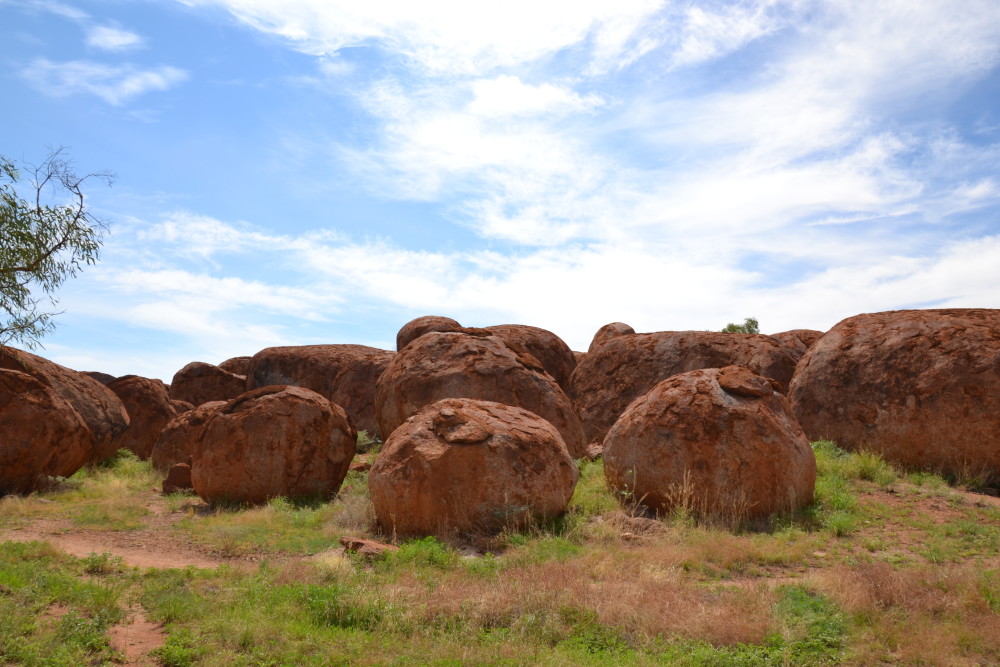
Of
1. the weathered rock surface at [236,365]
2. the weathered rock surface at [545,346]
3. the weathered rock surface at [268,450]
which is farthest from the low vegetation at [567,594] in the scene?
the weathered rock surface at [236,365]

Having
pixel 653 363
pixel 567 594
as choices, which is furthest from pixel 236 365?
pixel 567 594

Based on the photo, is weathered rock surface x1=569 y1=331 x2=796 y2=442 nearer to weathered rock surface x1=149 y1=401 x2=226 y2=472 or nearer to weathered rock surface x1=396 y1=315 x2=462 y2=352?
weathered rock surface x1=396 y1=315 x2=462 y2=352

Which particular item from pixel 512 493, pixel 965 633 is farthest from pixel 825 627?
pixel 512 493

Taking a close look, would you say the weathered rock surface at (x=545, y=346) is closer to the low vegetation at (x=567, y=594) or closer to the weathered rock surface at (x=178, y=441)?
the weathered rock surface at (x=178, y=441)

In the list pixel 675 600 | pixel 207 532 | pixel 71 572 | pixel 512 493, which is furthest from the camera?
pixel 207 532

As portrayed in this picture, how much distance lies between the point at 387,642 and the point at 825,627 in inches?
120

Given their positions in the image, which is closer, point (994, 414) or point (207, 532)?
point (207, 532)

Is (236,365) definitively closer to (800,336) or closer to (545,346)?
(545,346)

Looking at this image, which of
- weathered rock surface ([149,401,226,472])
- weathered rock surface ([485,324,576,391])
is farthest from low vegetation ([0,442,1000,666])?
weathered rock surface ([485,324,576,391])

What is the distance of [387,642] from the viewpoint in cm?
550

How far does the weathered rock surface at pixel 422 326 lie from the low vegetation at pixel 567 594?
37.1 feet

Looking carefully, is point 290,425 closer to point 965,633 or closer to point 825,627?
point 825,627

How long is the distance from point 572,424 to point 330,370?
10.7 m

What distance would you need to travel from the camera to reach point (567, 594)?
608 centimetres
